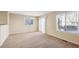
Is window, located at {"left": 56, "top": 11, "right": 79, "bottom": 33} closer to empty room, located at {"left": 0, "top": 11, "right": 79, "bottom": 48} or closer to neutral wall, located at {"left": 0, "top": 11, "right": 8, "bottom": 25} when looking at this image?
empty room, located at {"left": 0, "top": 11, "right": 79, "bottom": 48}

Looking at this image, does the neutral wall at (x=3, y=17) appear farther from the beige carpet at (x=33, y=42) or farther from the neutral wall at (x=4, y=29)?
the beige carpet at (x=33, y=42)

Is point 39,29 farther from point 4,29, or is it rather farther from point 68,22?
point 4,29

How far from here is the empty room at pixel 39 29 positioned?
232cm

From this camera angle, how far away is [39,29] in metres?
2.61

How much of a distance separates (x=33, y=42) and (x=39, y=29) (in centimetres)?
39

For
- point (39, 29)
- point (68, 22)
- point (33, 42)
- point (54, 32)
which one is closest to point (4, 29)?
point (33, 42)

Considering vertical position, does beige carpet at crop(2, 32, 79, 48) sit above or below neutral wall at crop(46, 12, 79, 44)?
below

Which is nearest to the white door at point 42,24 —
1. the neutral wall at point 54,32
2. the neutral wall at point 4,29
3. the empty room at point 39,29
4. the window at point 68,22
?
the empty room at point 39,29

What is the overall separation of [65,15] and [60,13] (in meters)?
0.13

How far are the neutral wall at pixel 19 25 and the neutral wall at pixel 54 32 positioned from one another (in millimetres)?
334

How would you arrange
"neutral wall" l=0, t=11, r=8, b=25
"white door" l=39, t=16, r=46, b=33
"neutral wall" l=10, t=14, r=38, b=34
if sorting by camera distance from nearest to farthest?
"neutral wall" l=0, t=11, r=8, b=25 → "neutral wall" l=10, t=14, r=38, b=34 → "white door" l=39, t=16, r=46, b=33

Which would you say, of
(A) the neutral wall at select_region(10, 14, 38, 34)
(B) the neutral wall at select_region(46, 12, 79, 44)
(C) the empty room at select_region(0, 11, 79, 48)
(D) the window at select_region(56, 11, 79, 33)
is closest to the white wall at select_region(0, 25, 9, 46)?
(C) the empty room at select_region(0, 11, 79, 48)

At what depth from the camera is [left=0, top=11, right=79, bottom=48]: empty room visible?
232 centimetres
